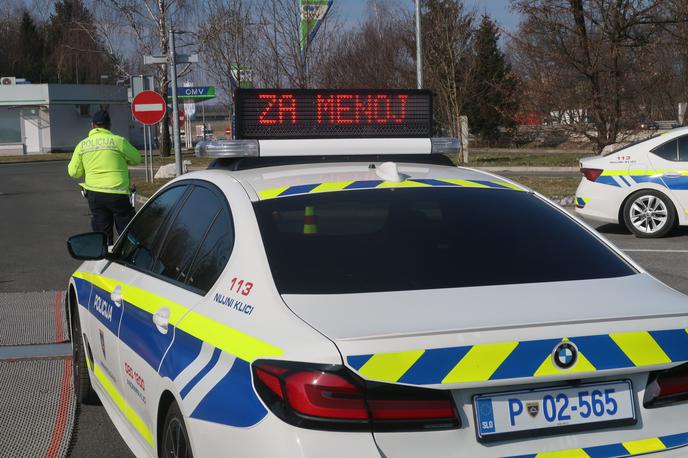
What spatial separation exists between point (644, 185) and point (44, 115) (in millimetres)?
52201

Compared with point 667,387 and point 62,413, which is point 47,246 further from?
point 667,387

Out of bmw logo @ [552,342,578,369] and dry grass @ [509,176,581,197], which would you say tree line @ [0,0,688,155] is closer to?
dry grass @ [509,176,581,197]

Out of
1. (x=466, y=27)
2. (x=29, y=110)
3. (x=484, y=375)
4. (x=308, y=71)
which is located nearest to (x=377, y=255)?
(x=484, y=375)

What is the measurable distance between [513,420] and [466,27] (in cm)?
3282

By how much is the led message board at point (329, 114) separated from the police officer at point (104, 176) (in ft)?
15.0

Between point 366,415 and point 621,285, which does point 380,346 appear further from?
point 621,285

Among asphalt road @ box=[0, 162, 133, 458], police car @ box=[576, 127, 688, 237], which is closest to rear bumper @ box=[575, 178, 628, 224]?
police car @ box=[576, 127, 688, 237]

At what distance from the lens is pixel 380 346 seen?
2.61 meters

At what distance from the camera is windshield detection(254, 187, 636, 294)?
10.4 feet

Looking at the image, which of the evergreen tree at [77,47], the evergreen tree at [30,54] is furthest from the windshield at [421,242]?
the evergreen tree at [30,54]

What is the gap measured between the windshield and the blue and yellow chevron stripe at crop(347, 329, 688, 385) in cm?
47

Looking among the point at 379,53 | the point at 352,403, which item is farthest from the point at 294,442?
the point at 379,53

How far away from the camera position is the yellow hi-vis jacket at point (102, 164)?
9.62m

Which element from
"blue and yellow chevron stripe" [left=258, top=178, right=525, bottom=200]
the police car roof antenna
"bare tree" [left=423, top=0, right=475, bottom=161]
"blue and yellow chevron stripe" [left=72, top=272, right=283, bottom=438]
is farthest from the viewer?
"bare tree" [left=423, top=0, right=475, bottom=161]
